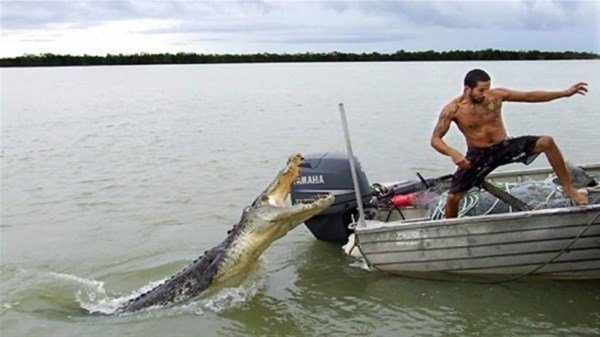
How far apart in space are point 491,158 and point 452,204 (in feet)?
2.23

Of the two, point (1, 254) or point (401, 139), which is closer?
point (1, 254)

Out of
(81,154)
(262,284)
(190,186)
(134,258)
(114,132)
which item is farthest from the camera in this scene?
(114,132)

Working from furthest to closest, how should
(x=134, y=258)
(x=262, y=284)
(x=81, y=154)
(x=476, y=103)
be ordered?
(x=81, y=154)
(x=134, y=258)
(x=262, y=284)
(x=476, y=103)

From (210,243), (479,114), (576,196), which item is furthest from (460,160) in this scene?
(210,243)

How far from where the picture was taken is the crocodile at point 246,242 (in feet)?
23.6

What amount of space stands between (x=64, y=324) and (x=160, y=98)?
35.7 m

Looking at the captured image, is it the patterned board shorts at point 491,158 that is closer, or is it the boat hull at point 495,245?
the boat hull at point 495,245

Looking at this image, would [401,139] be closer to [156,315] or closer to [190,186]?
[190,186]

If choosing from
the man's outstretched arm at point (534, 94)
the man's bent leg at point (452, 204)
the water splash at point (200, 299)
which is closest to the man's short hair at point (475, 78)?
the man's outstretched arm at point (534, 94)

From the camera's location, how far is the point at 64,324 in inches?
297

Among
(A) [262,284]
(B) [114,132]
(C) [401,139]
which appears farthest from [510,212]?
(B) [114,132]

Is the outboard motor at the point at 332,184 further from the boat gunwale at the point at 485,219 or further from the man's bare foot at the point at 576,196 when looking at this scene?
the man's bare foot at the point at 576,196

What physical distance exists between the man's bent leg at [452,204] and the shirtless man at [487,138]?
0.06m

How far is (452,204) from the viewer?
766 centimetres
